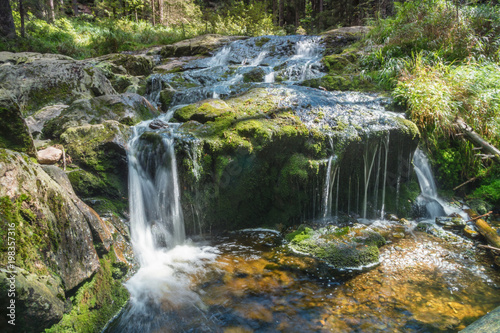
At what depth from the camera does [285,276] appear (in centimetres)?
386

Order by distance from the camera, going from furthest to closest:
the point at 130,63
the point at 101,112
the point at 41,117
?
the point at 130,63
the point at 101,112
the point at 41,117

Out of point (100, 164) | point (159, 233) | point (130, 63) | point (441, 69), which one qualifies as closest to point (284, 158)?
point (159, 233)

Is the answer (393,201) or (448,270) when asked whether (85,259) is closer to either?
(448,270)

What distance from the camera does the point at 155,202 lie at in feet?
15.3

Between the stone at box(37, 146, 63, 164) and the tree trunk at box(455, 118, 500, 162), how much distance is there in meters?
8.35

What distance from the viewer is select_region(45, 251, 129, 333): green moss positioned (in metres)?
2.43

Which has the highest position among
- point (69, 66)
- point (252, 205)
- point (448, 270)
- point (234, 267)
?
point (69, 66)

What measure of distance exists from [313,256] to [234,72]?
8146 millimetres

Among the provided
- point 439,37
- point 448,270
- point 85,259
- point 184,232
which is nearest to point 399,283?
point 448,270

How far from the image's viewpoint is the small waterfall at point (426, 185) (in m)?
6.11

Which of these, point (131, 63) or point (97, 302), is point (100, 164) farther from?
point (131, 63)

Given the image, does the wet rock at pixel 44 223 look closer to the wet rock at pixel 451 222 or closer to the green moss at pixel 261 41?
the wet rock at pixel 451 222

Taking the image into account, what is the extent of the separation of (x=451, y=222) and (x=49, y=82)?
9881 mm

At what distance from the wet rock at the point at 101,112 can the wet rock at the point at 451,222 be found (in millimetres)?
7017
